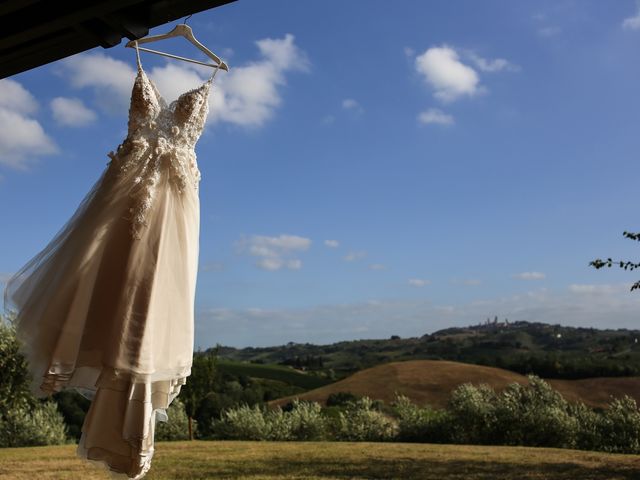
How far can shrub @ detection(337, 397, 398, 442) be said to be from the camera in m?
13.5

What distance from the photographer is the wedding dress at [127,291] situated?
2.89m

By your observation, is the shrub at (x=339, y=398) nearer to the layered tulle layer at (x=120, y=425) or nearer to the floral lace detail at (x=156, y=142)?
the floral lace detail at (x=156, y=142)

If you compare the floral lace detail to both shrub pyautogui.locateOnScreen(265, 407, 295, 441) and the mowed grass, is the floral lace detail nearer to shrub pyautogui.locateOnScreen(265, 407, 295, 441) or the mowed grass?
the mowed grass

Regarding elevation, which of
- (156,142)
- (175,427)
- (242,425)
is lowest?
(175,427)

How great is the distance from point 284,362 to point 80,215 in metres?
25.2

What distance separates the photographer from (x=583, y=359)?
59.7 feet

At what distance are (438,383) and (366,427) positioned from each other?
402 centimetres

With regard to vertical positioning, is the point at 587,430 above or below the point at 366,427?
above

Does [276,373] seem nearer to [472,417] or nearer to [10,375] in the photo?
[472,417]

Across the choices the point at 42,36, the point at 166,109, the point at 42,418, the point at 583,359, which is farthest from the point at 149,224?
the point at 583,359

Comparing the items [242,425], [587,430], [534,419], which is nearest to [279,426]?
[242,425]

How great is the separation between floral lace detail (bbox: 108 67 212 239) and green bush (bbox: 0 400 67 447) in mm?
12426

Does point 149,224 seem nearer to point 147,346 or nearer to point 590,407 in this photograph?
point 147,346

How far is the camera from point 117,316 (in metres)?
2.95
